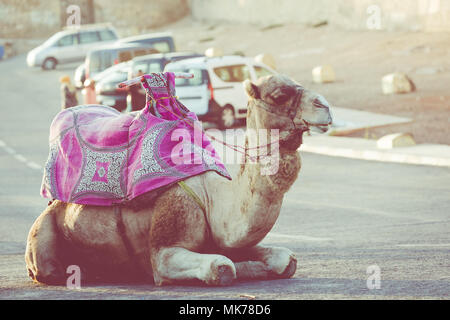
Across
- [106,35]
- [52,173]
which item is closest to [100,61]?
[106,35]

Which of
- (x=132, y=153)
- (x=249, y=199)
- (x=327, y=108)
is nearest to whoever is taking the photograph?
(x=327, y=108)

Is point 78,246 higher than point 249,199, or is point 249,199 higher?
point 249,199

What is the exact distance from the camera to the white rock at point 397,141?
22.8 metres

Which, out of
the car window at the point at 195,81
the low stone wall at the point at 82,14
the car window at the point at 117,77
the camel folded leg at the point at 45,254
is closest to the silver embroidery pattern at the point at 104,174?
the camel folded leg at the point at 45,254

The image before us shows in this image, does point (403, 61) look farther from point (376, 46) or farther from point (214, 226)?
point (214, 226)

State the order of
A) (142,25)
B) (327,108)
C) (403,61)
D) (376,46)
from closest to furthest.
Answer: (327,108) → (403,61) → (376,46) → (142,25)

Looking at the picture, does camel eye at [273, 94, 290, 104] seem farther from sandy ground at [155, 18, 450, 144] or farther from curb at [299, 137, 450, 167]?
sandy ground at [155, 18, 450, 144]

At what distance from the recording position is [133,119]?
884 cm

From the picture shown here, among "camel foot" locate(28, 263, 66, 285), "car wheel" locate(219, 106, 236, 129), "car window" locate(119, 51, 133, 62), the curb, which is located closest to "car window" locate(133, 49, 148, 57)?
"car window" locate(119, 51, 133, 62)

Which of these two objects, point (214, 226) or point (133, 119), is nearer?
point (214, 226)

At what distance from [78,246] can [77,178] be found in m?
0.60

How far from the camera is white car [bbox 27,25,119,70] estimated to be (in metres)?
52.6

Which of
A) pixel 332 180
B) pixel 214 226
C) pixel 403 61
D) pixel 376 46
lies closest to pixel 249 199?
pixel 214 226

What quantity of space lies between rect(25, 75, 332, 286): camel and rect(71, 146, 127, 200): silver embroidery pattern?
0.15 meters
